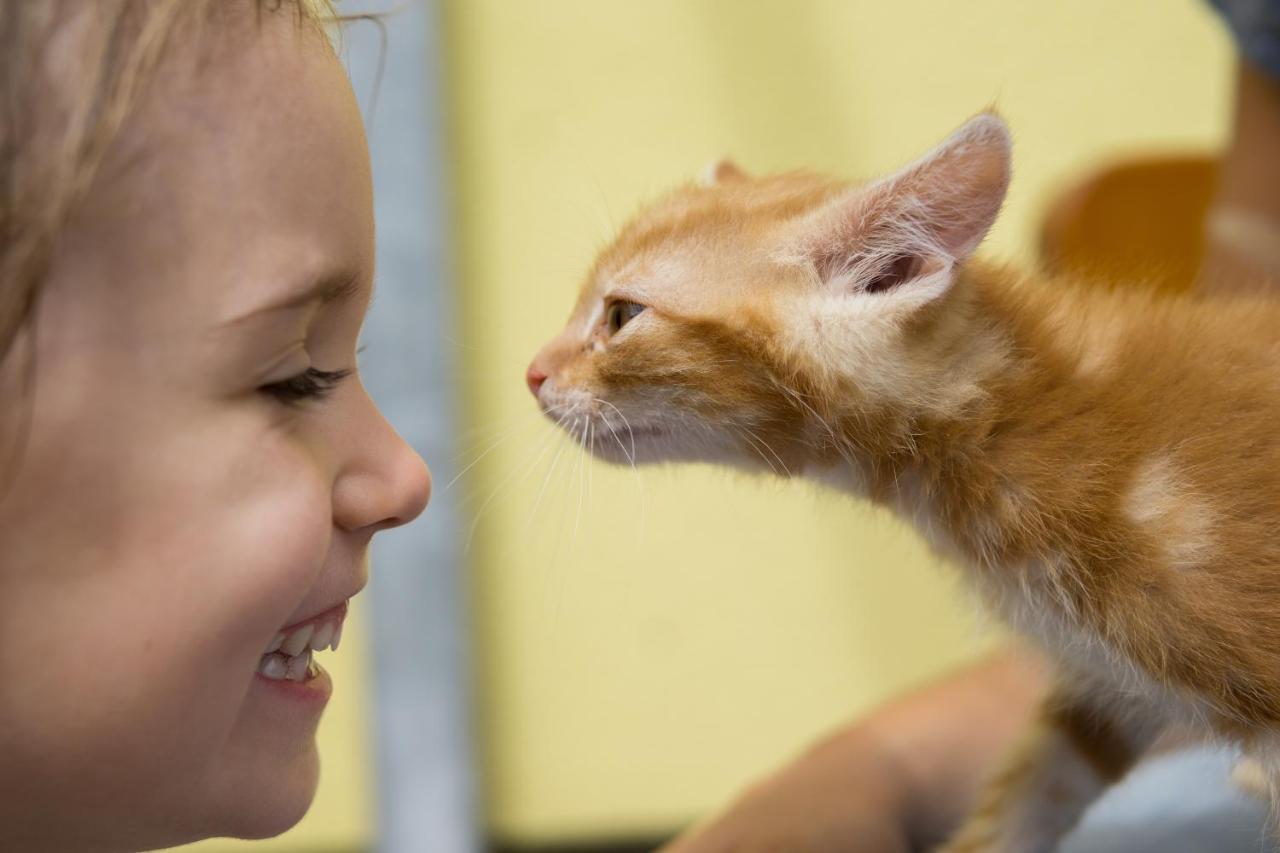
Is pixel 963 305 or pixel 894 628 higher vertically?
pixel 963 305

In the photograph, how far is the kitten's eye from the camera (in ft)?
2.39

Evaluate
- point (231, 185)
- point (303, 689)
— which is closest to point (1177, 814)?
point (303, 689)

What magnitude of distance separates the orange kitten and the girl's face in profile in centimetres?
27

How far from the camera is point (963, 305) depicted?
67 cm

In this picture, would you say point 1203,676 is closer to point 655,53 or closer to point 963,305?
point 963,305

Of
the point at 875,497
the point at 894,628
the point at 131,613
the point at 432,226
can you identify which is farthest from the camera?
the point at 894,628

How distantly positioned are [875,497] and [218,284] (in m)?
0.41

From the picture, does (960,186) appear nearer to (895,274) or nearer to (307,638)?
(895,274)

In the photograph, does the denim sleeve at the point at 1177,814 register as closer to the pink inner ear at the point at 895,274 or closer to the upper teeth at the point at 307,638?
the pink inner ear at the point at 895,274

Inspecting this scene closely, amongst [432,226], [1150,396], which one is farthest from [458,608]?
[1150,396]

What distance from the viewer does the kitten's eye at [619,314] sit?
0.73 m

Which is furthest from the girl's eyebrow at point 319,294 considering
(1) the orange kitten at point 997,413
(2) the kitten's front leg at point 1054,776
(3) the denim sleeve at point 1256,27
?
(3) the denim sleeve at point 1256,27

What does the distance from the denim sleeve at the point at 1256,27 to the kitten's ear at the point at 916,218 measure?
53 centimetres

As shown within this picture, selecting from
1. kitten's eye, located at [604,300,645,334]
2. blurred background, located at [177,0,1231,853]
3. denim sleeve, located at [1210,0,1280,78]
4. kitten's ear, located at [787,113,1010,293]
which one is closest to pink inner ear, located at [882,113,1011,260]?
kitten's ear, located at [787,113,1010,293]
